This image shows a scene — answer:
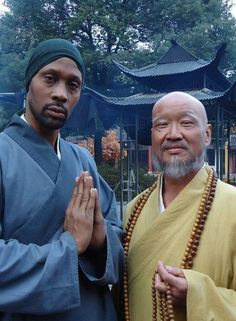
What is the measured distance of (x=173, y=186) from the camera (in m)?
1.98

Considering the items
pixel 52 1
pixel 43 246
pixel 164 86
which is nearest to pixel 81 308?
pixel 43 246

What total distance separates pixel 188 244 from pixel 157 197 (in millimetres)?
326

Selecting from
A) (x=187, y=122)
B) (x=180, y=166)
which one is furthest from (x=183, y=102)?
(x=180, y=166)

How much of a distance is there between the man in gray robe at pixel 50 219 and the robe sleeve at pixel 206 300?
30cm

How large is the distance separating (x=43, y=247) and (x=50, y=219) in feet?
0.42

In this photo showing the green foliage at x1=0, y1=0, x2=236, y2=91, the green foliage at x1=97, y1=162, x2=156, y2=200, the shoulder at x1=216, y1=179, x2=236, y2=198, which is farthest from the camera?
the green foliage at x1=0, y1=0, x2=236, y2=91

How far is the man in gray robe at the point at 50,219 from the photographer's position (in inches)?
57.1

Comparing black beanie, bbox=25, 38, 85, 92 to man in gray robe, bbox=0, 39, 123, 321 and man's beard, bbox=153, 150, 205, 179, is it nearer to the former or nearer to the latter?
man in gray robe, bbox=0, 39, 123, 321

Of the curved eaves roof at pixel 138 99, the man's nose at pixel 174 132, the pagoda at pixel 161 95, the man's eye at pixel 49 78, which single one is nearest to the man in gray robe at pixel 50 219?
the man's eye at pixel 49 78

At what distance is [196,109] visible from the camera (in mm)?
1939

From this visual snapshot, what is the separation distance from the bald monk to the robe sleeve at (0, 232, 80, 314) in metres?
0.34

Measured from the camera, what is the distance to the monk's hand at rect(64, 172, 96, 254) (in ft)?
5.14

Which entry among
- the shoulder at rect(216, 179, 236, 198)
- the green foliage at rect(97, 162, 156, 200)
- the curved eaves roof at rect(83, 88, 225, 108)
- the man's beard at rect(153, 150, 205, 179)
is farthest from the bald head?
the green foliage at rect(97, 162, 156, 200)

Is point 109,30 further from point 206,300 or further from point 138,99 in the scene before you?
point 206,300
